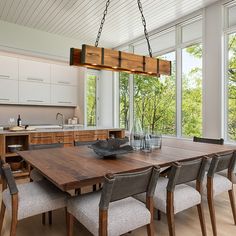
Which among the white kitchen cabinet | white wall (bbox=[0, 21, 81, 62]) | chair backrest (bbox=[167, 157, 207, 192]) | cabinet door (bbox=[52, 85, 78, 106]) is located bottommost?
chair backrest (bbox=[167, 157, 207, 192])

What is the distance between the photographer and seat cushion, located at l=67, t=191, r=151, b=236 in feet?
4.65

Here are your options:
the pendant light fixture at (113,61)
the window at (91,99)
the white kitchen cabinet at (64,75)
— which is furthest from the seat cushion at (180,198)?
the white kitchen cabinet at (64,75)

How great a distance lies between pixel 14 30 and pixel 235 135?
4.70 m

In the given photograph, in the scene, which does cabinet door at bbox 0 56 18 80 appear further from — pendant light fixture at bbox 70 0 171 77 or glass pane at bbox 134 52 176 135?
pendant light fixture at bbox 70 0 171 77

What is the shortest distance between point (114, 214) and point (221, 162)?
3.80 ft

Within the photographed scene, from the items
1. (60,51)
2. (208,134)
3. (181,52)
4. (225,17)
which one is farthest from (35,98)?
(225,17)

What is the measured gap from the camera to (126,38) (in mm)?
5422

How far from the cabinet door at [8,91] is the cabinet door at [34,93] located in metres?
0.11

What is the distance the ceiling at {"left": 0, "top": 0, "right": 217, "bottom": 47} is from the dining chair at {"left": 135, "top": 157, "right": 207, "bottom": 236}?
3.00m

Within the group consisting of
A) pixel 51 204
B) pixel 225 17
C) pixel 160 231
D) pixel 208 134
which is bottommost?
pixel 160 231

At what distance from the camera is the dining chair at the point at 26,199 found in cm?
160

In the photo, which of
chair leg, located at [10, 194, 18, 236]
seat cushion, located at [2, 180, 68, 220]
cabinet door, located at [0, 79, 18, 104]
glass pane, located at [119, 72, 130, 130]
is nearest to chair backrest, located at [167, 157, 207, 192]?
seat cushion, located at [2, 180, 68, 220]

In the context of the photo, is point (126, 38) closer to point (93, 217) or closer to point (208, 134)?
point (208, 134)

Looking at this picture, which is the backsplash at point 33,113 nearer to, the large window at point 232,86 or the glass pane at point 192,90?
the glass pane at point 192,90
